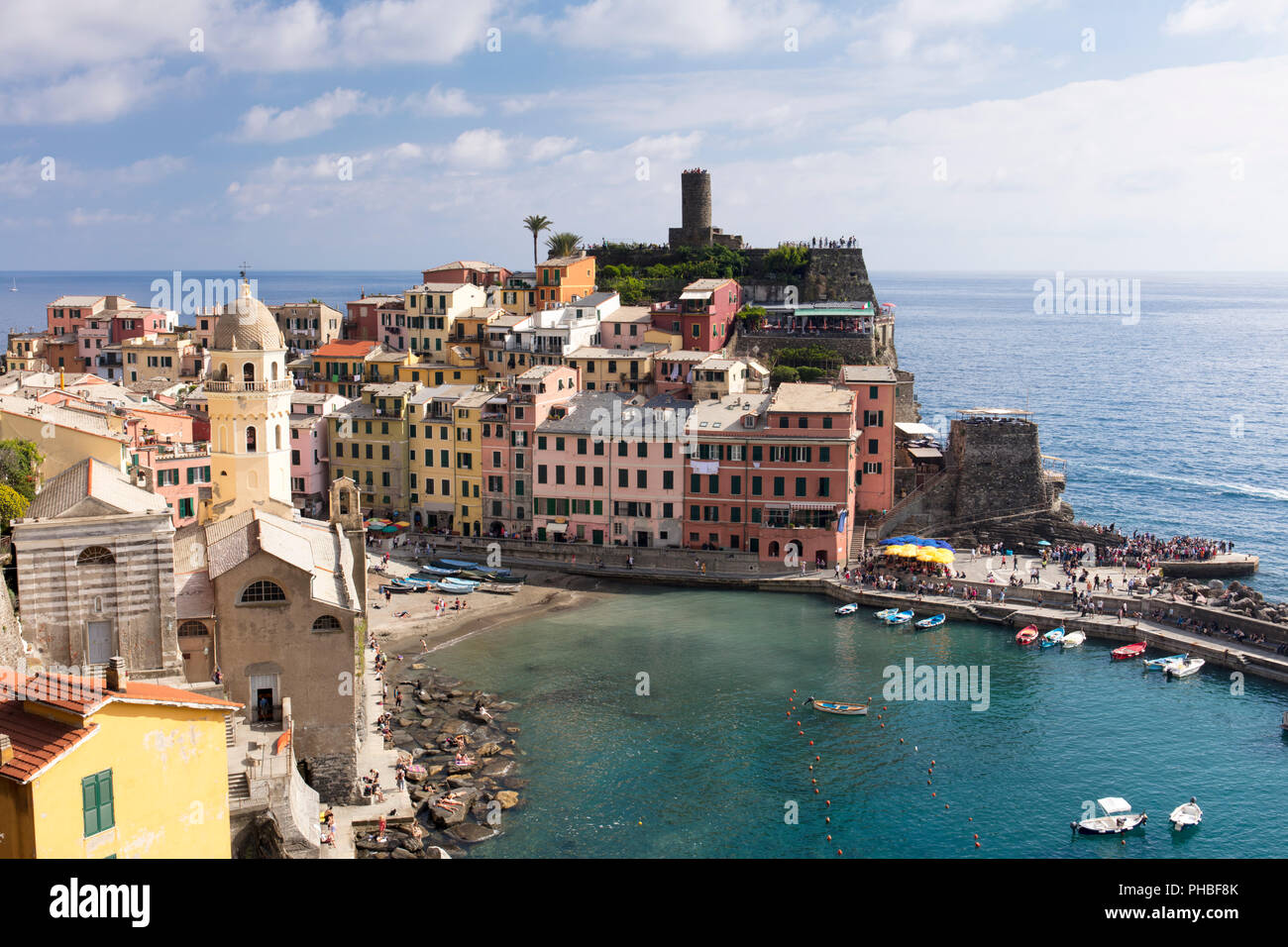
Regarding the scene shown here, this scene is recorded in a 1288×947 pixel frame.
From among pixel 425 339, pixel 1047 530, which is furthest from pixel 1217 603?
pixel 425 339

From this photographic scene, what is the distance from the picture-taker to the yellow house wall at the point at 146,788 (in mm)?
16641

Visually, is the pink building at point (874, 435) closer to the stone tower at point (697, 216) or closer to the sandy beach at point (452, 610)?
the sandy beach at point (452, 610)

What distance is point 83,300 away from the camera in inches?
4107

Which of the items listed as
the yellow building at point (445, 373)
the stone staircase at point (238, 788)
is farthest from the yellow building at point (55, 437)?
the yellow building at point (445, 373)

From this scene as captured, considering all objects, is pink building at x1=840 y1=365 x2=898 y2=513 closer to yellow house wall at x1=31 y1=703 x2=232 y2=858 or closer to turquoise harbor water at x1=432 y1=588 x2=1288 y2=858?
turquoise harbor water at x1=432 y1=588 x2=1288 y2=858

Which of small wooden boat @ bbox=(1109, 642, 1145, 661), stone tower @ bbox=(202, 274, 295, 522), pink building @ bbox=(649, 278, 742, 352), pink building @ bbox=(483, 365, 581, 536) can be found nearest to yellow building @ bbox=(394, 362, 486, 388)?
pink building @ bbox=(649, 278, 742, 352)

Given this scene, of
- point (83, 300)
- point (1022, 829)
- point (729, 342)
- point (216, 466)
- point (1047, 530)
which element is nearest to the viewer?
point (1022, 829)

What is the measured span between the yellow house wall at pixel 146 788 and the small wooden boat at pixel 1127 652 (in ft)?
130

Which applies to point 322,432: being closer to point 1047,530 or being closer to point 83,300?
point 1047,530

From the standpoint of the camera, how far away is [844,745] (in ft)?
130

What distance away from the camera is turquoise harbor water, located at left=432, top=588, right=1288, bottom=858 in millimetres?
33281

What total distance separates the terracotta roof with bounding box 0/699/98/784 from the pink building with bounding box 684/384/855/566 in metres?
45.1

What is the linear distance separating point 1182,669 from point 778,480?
21.6 metres

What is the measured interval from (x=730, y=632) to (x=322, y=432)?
30086 mm
